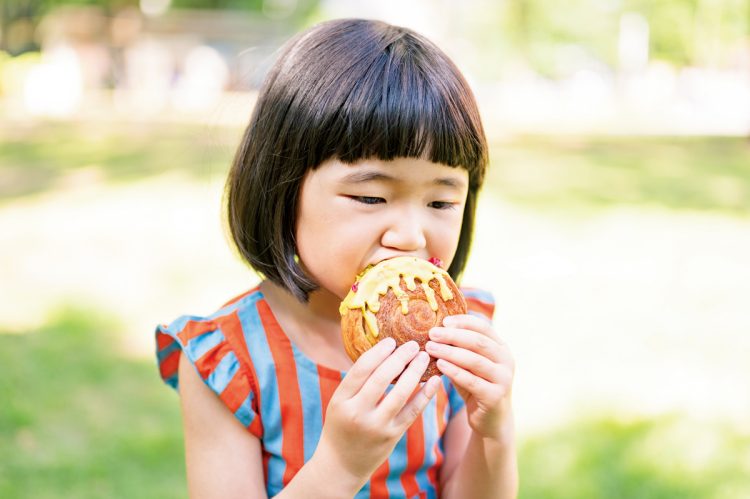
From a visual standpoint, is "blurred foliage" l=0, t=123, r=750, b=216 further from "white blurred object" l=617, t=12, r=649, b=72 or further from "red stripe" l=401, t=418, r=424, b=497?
"white blurred object" l=617, t=12, r=649, b=72

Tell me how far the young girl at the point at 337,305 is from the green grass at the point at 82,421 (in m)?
1.35

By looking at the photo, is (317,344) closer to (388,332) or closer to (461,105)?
(388,332)

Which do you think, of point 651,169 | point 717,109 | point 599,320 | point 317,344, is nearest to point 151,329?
point 599,320

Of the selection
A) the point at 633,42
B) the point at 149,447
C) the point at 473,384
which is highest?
the point at 473,384

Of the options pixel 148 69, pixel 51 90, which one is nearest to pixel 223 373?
pixel 51 90

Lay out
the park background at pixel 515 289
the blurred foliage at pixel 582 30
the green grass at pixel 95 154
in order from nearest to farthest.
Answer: the park background at pixel 515 289, the green grass at pixel 95 154, the blurred foliage at pixel 582 30

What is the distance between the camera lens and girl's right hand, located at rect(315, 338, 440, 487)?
1.57 m

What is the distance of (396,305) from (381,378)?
0.16m

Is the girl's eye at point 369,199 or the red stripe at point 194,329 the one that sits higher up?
the girl's eye at point 369,199

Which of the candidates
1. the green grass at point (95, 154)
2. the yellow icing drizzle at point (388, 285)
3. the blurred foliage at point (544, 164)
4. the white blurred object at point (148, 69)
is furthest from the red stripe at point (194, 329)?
the white blurred object at point (148, 69)

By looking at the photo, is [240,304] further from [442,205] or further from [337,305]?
[442,205]

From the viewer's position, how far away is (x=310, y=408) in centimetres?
191

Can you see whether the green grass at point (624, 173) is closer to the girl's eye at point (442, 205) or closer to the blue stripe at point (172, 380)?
the blue stripe at point (172, 380)

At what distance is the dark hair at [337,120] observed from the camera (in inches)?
68.0
